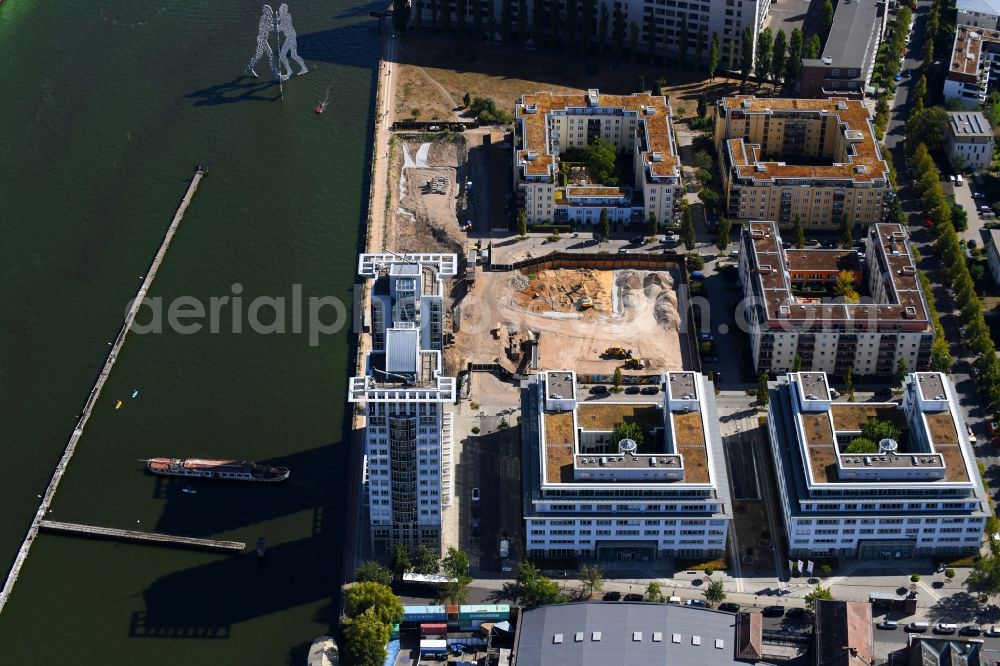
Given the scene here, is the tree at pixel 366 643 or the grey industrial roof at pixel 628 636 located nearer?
the grey industrial roof at pixel 628 636

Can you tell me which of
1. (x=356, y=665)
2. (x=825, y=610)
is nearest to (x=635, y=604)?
(x=825, y=610)

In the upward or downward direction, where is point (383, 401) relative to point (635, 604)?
upward

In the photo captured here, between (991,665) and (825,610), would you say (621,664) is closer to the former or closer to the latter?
(825,610)

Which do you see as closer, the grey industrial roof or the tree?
the grey industrial roof
